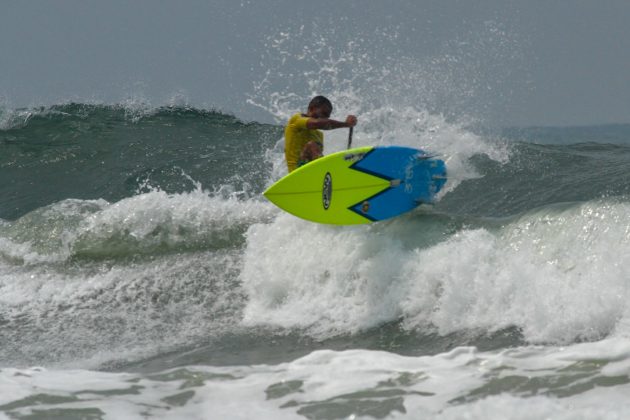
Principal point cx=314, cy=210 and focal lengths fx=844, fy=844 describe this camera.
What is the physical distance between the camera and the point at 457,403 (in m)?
4.23

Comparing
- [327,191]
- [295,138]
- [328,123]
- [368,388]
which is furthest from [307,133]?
[368,388]

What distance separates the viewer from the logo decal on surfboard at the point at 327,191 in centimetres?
758

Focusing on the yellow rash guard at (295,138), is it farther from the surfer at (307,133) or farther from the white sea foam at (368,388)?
the white sea foam at (368,388)

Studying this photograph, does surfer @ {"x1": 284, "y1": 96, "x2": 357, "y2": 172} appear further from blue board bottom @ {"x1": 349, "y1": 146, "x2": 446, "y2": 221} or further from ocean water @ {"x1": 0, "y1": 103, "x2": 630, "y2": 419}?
ocean water @ {"x1": 0, "y1": 103, "x2": 630, "y2": 419}

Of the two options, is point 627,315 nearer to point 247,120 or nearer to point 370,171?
point 370,171

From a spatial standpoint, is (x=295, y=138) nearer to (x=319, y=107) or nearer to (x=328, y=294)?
(x=319, y=107)

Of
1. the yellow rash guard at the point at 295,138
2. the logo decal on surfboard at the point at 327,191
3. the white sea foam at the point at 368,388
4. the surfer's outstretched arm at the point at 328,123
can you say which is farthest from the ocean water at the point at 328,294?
the surfer's outstretched arm at the point at 328,123

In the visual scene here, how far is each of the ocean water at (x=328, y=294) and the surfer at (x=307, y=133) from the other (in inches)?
25.8

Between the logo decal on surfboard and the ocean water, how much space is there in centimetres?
35

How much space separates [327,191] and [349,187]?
0.66ft

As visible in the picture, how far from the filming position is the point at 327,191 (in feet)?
24.9

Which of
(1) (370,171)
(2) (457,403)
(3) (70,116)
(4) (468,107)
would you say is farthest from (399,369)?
(3) (70,116)

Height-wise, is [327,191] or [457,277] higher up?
[327,191]

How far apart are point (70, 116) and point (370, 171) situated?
1101 centimetres
